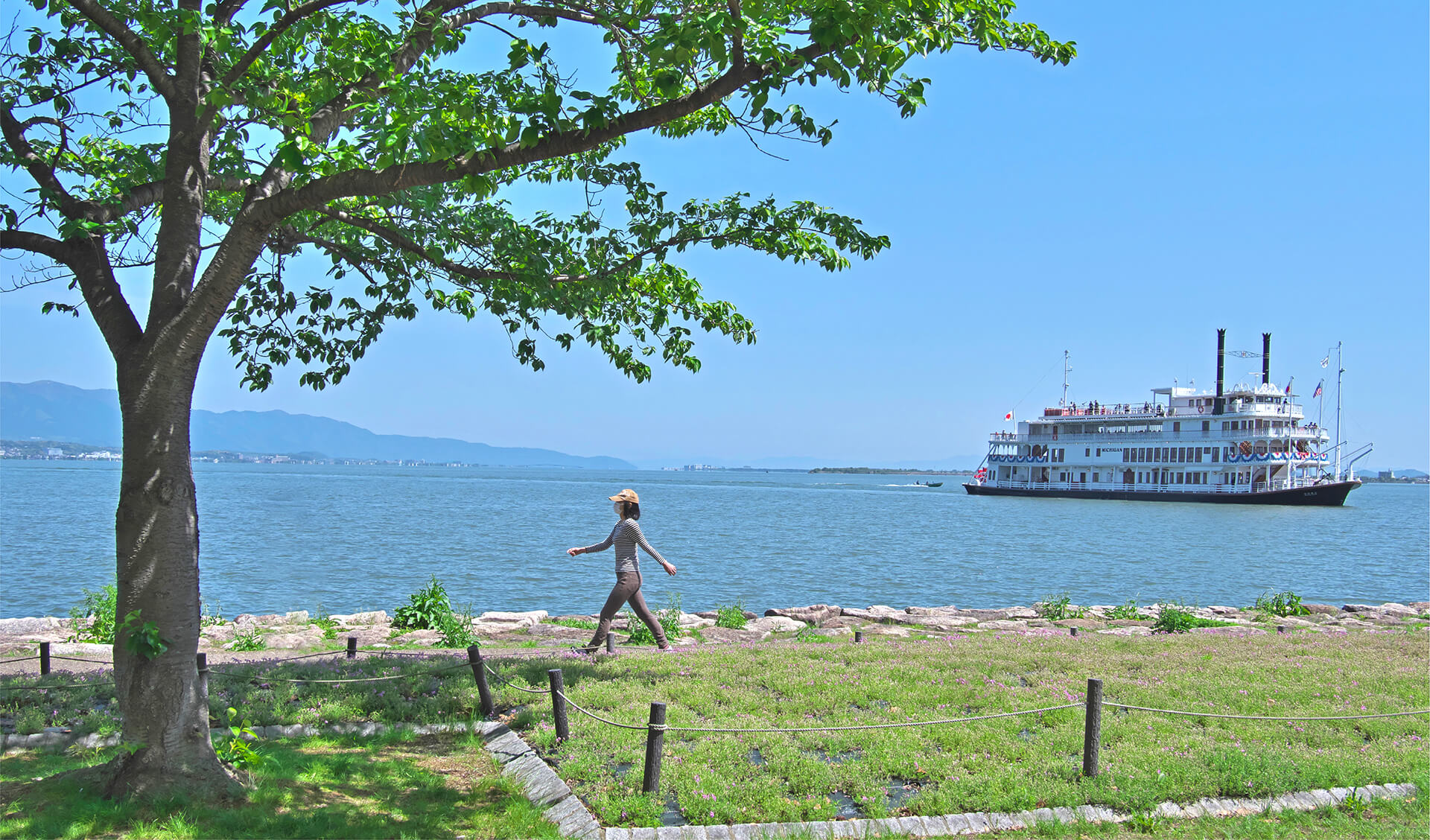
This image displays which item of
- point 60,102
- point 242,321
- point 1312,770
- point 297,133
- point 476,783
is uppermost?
point 60,102

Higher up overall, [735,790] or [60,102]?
[60,102]

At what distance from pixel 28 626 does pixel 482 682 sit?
9.54m

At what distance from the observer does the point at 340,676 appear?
29.1 ft

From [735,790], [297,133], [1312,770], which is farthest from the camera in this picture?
[1312,770]

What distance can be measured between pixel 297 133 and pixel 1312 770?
797cm

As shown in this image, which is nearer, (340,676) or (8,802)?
(8,802)

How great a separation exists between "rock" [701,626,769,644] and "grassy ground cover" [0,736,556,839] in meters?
6.10

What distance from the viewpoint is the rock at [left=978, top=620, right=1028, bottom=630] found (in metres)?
14.9

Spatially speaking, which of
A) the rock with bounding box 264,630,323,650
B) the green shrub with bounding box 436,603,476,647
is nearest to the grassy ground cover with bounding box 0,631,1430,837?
the green shrub with bounding box 436,603,476,647

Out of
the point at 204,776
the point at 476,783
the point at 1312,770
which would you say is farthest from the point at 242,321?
the point at 1312,770

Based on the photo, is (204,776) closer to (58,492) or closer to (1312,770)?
(1312,770)

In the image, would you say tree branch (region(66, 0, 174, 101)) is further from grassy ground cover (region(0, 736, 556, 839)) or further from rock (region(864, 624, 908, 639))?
rock (region(864, 624, 908, 639))

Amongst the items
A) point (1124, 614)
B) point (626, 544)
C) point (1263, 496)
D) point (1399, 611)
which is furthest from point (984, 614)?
point (1263, 496)

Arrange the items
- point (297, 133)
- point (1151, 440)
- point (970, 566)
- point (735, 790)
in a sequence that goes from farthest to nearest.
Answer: point (1151, 440) < point (970, 566) < point (735, 790) < point (297, 133)
